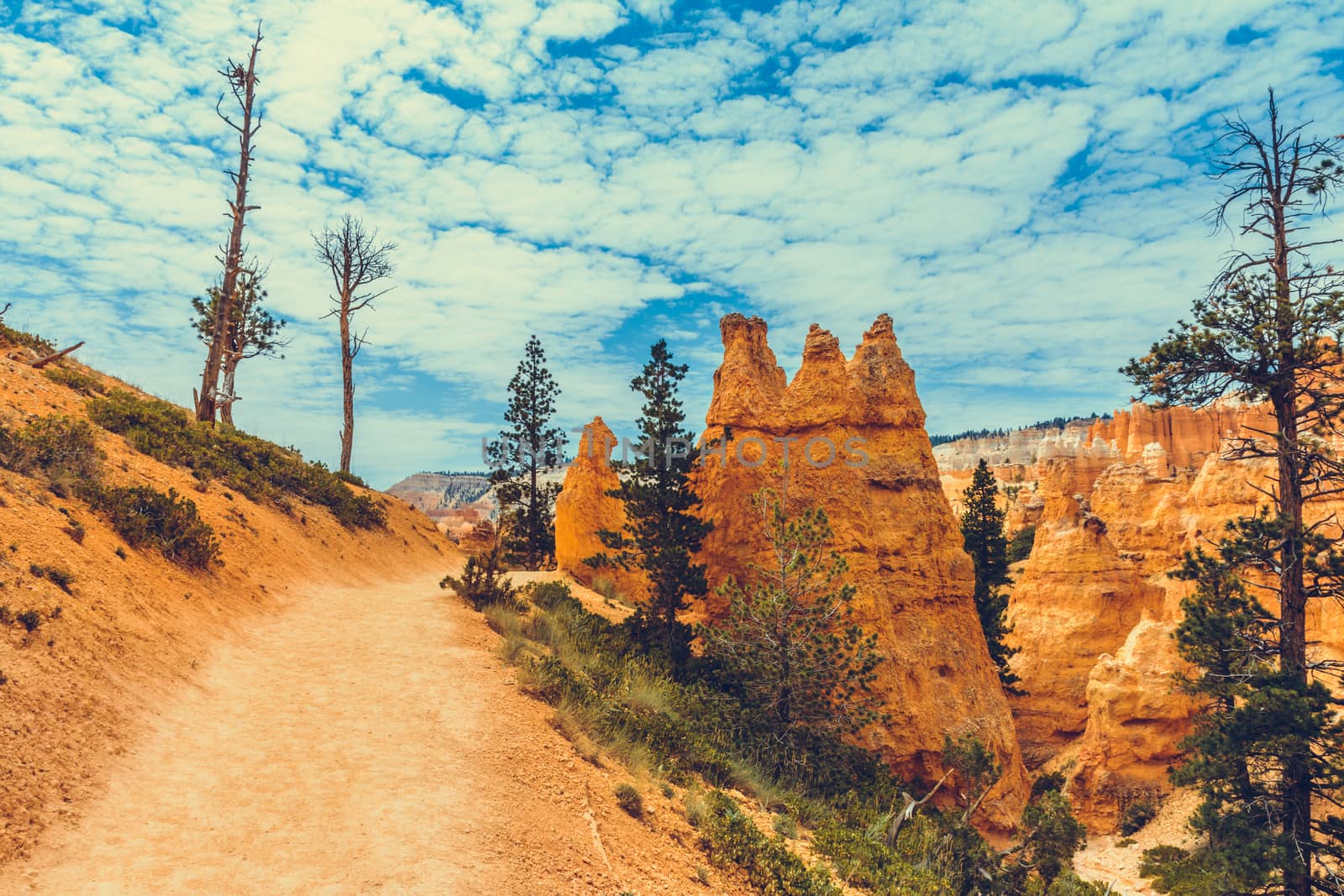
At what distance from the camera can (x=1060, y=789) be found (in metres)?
22.3

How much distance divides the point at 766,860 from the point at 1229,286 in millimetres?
11643

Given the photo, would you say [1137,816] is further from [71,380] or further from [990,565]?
[71,380]

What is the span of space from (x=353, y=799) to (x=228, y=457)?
17.3 metres

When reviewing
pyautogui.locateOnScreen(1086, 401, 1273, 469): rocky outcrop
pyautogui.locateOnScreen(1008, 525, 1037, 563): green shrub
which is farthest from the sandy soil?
pyautogui.locateOnScreen(1086, 401, 1273, 469): rocky outcrop

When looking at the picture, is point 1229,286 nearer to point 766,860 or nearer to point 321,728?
point 766,860

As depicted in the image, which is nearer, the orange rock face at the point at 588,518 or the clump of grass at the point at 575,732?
Result: the clump of grass at the point at 575,732

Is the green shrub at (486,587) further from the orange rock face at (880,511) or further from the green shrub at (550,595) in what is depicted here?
the orange rock face at (880,511)

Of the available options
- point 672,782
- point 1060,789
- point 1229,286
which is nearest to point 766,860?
point 672,782

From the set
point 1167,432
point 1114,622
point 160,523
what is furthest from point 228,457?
point 1167,432

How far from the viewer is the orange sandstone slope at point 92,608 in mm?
5996

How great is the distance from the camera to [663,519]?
62.5 ft

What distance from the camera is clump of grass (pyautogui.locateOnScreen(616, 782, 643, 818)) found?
8.19 metres

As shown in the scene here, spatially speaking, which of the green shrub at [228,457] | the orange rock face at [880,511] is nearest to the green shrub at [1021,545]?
the orange rock face at [880,511]

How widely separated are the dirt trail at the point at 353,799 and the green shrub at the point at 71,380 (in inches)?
502
